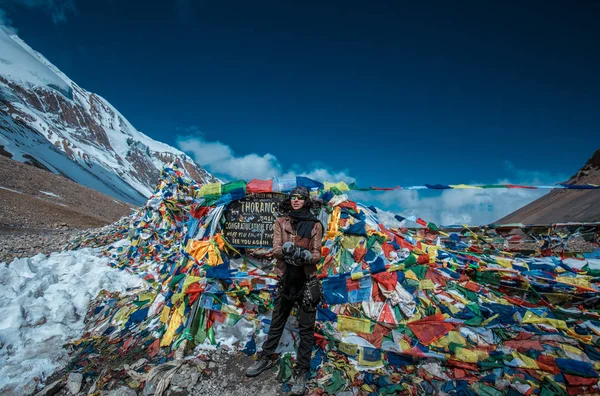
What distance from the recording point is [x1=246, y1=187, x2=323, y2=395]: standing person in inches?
152

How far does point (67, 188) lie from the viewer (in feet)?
155

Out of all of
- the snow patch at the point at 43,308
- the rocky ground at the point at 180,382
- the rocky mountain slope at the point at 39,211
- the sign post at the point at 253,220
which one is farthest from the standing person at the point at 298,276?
the rocky mountain slope at the point at 39,211

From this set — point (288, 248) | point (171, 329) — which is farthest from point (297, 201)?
point (171, 329)

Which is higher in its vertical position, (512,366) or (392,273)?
(392,273)

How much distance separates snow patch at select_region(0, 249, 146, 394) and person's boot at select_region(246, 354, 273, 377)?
2876 mm

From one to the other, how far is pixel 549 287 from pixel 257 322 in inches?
217

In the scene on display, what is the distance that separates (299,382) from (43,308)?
538 centimetres

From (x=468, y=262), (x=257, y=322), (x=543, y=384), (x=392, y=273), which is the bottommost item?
(x=257, y=322)

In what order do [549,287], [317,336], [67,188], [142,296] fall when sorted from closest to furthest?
[317,336] → [549,287] → [142,296] → [67,188]

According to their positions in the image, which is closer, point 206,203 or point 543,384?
point 543,384

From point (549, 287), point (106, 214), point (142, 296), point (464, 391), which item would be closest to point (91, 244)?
point (142, 296)

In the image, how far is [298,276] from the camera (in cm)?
405

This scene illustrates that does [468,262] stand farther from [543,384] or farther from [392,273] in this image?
[543,384]

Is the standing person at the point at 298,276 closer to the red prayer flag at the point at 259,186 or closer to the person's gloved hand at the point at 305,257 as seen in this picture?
the person's gloved hand at the point at 305,257
